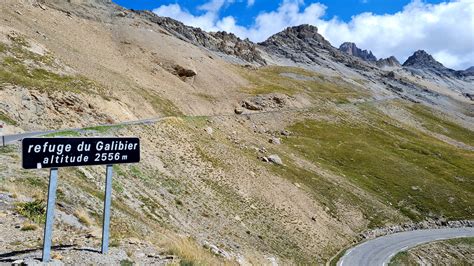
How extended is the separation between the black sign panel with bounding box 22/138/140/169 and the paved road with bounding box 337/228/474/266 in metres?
32.5

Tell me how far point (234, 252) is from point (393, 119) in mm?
130136

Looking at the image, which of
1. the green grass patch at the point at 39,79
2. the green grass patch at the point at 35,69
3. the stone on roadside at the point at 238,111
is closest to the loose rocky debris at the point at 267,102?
the stone on roadside at the point at 238,111

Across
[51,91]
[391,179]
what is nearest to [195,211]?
[51,91]

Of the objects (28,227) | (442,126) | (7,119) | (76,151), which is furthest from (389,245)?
(442,126)

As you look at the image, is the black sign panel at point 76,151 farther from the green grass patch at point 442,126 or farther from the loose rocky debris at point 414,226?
the green grass patch at point 442,126

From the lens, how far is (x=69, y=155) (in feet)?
42.7

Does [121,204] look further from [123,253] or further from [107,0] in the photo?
[107,0]

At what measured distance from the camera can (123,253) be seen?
15227 millimetres

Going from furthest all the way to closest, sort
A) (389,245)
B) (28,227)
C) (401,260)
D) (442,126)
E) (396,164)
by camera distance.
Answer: (442,126)
(396,164)
(389,245)
(401,260)
(28,227)

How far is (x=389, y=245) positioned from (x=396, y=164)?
121ft

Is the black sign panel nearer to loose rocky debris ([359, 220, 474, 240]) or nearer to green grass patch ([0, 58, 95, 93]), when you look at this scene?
green grass patch ([0, 58, 95, 93])

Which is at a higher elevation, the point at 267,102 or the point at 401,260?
the point at 267,102

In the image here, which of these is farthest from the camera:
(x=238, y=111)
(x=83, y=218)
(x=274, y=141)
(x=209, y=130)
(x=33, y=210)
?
(x=238, y=111)

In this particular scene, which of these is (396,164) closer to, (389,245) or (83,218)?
(389,245)
